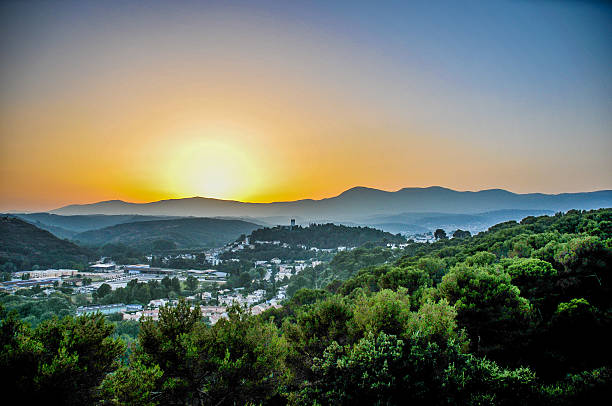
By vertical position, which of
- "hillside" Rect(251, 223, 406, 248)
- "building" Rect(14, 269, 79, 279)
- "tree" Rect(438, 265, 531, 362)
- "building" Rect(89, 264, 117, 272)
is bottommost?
"building" Rect(89, 264, 117, 272)

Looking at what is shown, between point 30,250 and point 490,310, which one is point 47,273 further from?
point 490,310

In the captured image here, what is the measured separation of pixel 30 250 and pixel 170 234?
69.2 metres

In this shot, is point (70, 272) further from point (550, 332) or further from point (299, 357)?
point (550, 332)

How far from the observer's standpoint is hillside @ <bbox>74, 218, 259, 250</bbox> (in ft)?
479

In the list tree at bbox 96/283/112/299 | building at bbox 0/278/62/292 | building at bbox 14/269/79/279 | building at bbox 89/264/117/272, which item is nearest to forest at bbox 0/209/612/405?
tree at bbox 96/283/112/299

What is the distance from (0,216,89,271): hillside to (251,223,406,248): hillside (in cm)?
6013

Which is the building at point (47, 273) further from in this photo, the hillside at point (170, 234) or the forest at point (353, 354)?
the forest at point (353, 354)

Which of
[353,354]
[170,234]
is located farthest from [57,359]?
[170,234]

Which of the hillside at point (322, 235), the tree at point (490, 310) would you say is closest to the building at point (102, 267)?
the hillside at point (322, 235)

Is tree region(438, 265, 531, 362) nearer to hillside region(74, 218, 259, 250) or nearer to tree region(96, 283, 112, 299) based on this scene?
tree region(96, 283, 112, 299)

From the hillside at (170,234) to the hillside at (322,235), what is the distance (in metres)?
38.4

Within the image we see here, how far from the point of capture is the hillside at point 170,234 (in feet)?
479

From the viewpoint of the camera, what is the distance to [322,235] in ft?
417

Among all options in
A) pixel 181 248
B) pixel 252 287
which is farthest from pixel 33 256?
pixel 252 287
